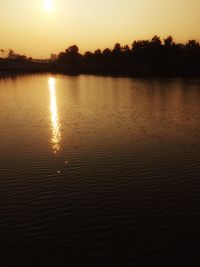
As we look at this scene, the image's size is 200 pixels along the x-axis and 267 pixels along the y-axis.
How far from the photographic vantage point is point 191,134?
154 ft

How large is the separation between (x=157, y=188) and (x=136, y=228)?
23.0 feet

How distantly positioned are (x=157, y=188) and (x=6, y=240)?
13.8 m

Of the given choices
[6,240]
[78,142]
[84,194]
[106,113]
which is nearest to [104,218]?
[84,194]

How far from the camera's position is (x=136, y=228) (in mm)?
21828

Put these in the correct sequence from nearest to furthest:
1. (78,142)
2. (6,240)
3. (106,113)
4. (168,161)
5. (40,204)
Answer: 1. (6,240)
2. (40,204)
3. (168,161)
4. (78,142)
5. (106,113)

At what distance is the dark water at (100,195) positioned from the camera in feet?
63.7

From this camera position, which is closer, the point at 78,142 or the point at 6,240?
the point at 6,240

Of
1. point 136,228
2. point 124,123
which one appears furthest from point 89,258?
point 124,123

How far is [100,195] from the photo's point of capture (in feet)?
87.9

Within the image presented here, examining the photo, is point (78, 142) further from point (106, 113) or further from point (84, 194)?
point (106, 113)

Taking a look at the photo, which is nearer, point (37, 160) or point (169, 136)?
point (37, 160)

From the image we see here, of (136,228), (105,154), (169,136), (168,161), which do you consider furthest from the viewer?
(169,136)

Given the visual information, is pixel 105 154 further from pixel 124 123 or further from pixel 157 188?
pixel 124 123

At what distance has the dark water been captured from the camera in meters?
19.4
